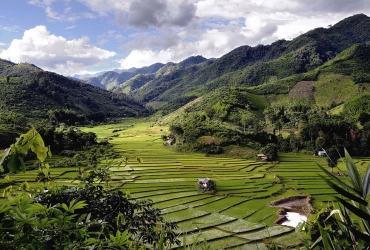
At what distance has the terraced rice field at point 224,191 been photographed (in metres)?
29.5

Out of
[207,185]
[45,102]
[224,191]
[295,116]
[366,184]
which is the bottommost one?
[224,191]

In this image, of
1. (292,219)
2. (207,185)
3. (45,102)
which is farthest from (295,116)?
(45,102)

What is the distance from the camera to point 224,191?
4350 centimetres

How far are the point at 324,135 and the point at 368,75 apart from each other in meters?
92.0

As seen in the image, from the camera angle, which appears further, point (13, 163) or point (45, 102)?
point (45, 102)

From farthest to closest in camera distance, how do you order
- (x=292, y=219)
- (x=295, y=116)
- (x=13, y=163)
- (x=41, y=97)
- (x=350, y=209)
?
(x=41, y=97) → (x=295, y=116) → (x=292, y=219) → (x=13, y=163) → (x=350, y=209)

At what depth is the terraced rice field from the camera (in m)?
29.5

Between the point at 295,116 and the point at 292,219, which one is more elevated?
the point at 295,116

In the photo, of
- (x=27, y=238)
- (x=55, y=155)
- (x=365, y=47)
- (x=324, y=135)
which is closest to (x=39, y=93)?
(x=55, y=155)

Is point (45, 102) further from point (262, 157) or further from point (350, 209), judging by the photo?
point (350, 209)

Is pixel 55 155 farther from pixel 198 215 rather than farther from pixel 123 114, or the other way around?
pixel 123 114

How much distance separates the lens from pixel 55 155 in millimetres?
59750

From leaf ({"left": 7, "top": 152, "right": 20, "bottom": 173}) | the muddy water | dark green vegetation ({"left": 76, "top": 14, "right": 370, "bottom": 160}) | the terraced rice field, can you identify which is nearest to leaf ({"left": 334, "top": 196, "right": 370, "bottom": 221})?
leaf ({"left": 7, "top": 152, "right": 20, "bottom": 173})

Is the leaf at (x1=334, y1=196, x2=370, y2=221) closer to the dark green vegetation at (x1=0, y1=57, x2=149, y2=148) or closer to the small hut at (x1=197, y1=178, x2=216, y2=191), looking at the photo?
the small hut at (x1=197, y1=178, x2=216, y2=191)
